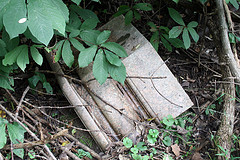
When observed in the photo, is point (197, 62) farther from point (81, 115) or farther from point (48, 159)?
point (48, 159)

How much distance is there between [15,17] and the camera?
51.8 inches

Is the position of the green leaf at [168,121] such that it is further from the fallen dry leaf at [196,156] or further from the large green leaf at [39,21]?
the large green leaf at [39,21]

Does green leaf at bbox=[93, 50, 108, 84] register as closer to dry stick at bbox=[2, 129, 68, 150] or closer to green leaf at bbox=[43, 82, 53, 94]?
dry stick at bbox=[2, 129, 68, 150]

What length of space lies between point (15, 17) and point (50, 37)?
23 centimetres

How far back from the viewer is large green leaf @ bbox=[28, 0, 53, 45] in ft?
4.32

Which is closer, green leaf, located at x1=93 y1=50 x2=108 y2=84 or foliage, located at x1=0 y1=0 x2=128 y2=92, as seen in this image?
foliage, located at x1=0 y1=0 x2=128 y2=92

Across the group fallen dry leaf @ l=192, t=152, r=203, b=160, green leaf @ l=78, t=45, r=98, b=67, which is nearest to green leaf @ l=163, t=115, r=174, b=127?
fallen dry leaf @ l=192, t=152, r=203, b=160

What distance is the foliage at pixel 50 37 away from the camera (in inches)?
52.2

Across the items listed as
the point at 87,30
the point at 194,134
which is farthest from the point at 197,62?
the point at 87,30

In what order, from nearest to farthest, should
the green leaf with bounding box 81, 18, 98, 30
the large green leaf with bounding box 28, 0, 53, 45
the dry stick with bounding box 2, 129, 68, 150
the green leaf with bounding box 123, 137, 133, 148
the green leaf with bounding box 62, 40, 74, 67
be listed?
the large green leaf with bounding box 28, 0, 53, 45 → the dry stick with bounding box 2, 129, 68, 150 → the green leaf with bounding box 62, 40, 74, 67 → the green leaf with bounding box 81, 18, 98, 30 → the green leaf with bounding box 123, 137, 133, 148

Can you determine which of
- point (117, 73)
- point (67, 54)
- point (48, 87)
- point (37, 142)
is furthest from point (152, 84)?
point (37, 142)

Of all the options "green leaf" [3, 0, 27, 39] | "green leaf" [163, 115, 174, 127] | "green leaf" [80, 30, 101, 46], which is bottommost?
"green leaf" [163, 115, 174, 127]

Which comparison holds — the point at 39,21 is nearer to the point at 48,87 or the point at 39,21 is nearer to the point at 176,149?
the point at 48,87

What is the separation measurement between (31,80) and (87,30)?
803mm
